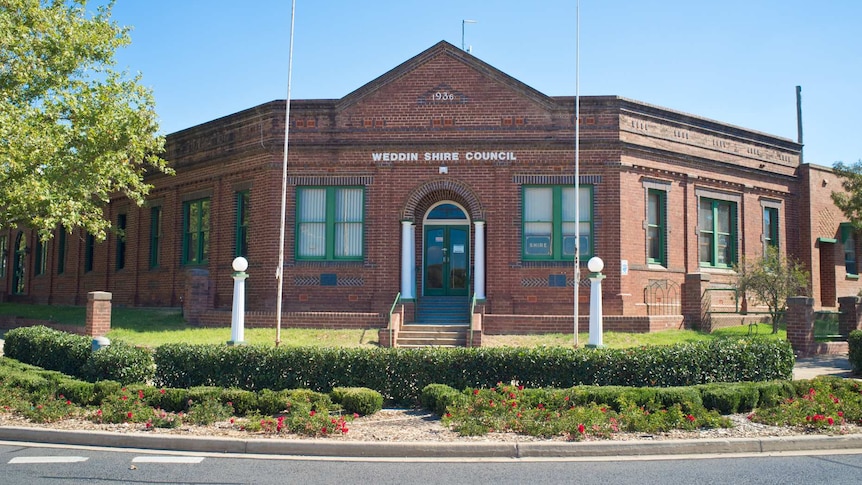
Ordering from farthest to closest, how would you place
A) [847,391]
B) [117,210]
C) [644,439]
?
[117,210]
[847,391]
[644,439]

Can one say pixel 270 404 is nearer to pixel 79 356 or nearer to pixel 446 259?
pixel 79 356

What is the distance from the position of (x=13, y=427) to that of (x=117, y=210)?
796 inches

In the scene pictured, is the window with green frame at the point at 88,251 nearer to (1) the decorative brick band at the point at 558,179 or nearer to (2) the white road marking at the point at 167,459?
(1) the decorative brick band at the point at 558,179

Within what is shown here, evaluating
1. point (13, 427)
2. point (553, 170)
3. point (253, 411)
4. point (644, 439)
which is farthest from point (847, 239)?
point (13, 427)

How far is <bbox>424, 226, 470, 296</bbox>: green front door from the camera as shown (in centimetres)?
2133

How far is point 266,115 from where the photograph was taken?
21438mm

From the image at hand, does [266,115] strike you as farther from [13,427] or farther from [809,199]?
[809,199]

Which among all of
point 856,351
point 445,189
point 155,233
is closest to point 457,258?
point 445,189

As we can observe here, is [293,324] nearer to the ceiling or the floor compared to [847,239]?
nearer to the floor

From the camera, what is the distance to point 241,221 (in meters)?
22.6

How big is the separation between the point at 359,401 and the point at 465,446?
2351mm

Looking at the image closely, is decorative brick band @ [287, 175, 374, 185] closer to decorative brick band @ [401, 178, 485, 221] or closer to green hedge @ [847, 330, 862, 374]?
decorative brick band @ [401, 178, 485, 221]

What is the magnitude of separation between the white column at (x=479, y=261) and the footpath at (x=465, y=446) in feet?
38.3

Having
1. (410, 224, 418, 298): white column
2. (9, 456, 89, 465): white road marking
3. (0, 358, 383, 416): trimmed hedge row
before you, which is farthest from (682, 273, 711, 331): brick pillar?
(9, 456, 89, 465): white road marking
